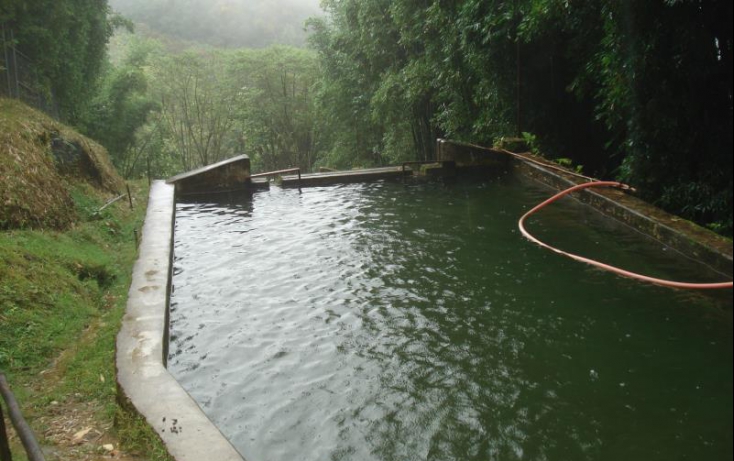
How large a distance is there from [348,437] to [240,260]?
4365 millimetres

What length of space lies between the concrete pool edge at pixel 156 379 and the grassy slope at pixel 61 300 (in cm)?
12

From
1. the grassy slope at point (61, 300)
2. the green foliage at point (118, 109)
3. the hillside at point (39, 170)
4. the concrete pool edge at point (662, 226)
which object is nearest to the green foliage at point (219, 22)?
the green foliage at point (118, 109)

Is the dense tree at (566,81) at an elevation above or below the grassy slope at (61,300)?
above

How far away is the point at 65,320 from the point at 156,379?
2.16 metres

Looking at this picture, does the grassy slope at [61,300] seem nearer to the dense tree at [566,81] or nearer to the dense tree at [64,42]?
the dense tree at [64,42]

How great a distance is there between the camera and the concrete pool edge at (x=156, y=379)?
3.43 m

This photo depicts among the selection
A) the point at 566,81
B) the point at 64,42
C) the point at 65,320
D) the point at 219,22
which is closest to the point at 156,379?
the point at 65,320

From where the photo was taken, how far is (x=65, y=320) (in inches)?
229

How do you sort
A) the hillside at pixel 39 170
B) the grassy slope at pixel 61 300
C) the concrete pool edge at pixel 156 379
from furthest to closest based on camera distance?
the hillside at pixel 39 170 → the grassy slope at pixel 61 300 → the concrete pool edge at pixel 156 379

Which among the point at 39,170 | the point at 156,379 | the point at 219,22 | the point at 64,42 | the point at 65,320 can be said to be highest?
the point at 219,22

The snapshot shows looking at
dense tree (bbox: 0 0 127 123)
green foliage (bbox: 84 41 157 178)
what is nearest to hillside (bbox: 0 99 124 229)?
dense tree (bbox: 0 0 127 123)

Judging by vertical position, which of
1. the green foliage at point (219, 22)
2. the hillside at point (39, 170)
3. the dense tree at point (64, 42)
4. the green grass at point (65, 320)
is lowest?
the green grass at point (65, 320)

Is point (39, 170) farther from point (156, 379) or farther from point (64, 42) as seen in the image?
point (64, 42)

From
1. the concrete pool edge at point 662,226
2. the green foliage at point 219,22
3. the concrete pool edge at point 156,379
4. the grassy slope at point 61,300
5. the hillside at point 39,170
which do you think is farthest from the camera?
the green foliage at point 219,22
